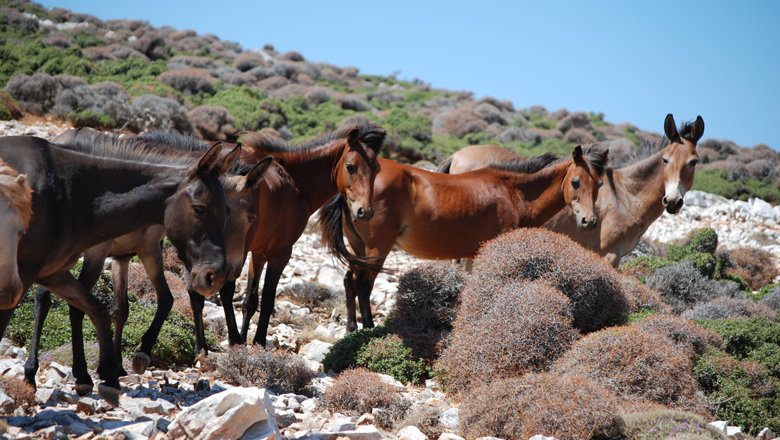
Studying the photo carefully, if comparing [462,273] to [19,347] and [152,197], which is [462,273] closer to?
[152,197]

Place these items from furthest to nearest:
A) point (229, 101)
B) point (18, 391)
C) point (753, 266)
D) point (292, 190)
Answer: point (229, 101)
point (753, 266)
point (292, 190)
point (18, 391)

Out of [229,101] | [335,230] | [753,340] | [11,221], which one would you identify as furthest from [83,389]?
[229,101]

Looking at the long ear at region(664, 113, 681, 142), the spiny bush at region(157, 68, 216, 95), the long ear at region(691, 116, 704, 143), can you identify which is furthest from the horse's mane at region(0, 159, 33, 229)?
the spiny bush at region(157, 68, 216, 95)

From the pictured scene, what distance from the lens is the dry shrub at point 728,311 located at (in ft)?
30.4

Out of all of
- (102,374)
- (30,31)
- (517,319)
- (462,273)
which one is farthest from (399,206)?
(30,31)

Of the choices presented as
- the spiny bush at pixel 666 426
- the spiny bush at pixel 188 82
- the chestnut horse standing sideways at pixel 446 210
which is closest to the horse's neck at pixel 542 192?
the chestnut horse standing sideways at pixel 446 210

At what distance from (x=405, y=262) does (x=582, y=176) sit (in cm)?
568

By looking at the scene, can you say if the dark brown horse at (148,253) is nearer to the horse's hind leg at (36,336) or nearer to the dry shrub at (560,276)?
the horse's hind leg at (36,336)

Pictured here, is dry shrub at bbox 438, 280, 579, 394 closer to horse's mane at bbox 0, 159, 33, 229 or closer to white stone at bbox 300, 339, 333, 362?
white stone at bbox 300, 339, 333, 362

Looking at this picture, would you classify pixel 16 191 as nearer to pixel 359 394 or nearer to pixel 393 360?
pixel 359 394

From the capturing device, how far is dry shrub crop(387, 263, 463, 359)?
7586 mm

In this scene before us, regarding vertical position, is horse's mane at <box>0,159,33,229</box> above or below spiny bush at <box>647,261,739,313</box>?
above

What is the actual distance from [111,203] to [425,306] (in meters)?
3.58

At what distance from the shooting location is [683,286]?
37.0ft
